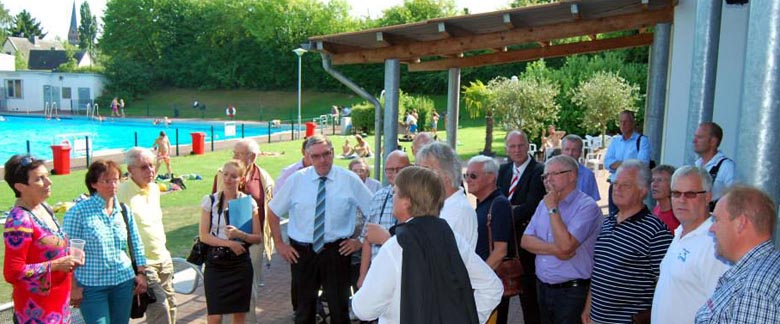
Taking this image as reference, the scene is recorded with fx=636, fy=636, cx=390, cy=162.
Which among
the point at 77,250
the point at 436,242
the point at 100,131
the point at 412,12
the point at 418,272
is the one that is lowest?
the point at 100,131

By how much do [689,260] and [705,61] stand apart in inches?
94.5

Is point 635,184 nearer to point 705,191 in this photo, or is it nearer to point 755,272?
point 705,191

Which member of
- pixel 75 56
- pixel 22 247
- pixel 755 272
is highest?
pixel 75 56

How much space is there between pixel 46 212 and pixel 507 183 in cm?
371

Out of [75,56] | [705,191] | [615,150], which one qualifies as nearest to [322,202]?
[705,191]

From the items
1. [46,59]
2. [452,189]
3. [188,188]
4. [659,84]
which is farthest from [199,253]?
[46,59]

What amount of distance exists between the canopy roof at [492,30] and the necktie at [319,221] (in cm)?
236

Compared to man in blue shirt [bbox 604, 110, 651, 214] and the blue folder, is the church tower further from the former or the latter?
the blue folder

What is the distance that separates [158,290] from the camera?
4695mm

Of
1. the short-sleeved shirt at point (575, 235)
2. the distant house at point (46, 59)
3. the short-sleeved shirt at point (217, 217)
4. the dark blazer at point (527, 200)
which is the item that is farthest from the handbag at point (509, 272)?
the distant house at point (46, 59)

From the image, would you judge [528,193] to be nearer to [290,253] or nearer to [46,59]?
[290,253]

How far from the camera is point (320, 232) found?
15.9 ft

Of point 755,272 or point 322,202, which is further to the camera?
point 322,202

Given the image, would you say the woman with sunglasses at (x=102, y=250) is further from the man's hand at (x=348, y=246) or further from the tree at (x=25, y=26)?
the tree at (x=25, y=26)
